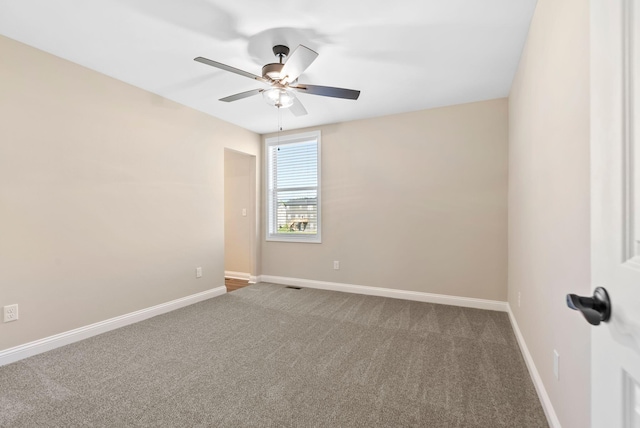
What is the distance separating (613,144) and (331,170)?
3.77m

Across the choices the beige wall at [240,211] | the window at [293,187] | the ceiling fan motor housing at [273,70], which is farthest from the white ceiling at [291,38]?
the beige wall at [240,211]

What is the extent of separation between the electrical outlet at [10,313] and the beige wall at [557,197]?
3617 millimetres

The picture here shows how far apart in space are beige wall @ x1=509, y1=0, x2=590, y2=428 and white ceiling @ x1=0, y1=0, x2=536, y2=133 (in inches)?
16.1

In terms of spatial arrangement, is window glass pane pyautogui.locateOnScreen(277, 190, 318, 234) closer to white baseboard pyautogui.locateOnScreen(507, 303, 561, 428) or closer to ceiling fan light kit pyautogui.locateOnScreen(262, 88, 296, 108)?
ceiling fan light kit pyautogui.locateOnScreen(262, 88, 296, 108)

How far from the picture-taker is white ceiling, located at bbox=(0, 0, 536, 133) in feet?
6.23

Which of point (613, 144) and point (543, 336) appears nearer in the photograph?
point (613, 144)

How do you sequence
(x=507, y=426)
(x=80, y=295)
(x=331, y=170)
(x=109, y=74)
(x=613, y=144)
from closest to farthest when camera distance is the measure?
(x=613, y=144), (x=507, y=426), (x=80, y=295), (x=109, y=74), (x=331, y=170)

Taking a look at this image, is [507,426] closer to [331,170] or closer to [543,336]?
[543,336]

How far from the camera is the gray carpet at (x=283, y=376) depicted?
5.25 ft

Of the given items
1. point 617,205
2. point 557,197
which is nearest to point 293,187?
point 557,197

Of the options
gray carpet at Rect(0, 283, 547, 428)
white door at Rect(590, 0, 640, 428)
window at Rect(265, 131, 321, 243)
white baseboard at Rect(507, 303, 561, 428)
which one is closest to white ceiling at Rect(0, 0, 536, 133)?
window at Rect(265, 131, 321, 243)

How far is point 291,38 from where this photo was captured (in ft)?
7.23

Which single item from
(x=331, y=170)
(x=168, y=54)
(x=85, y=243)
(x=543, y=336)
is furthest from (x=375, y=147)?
(x=85, y=243)

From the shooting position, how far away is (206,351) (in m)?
2.35
